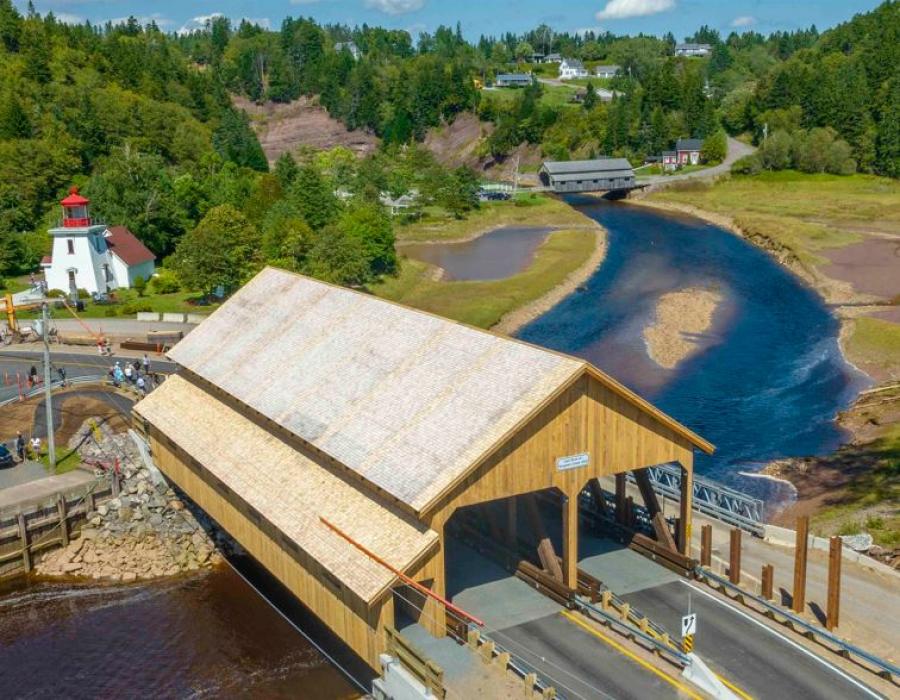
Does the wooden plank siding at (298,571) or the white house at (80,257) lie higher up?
the white house at (80,257)

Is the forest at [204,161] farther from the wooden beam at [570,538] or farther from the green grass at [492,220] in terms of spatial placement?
the wooden beam at [570,538]

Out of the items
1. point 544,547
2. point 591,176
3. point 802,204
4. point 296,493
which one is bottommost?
point 544,547

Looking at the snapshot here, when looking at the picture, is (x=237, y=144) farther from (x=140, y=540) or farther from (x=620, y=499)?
(x=620, y=499)

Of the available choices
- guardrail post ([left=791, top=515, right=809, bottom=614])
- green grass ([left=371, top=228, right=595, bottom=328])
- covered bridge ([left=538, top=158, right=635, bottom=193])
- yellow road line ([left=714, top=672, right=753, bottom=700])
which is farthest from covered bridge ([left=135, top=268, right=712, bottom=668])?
covered bridge ([left=538, top=158, right=635, bottom=193])

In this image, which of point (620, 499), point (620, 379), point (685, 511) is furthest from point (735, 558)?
point (620, 379)

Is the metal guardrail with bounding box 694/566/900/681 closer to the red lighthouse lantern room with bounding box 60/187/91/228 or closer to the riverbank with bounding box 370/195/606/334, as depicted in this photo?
the riverbank with bounding box 370/195/606/334

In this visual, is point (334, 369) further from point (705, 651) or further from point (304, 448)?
point (705, 651)

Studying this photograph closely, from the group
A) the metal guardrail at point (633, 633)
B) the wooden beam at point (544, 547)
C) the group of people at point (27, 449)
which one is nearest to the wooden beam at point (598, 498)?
the wooden beam at point (544, 547)
